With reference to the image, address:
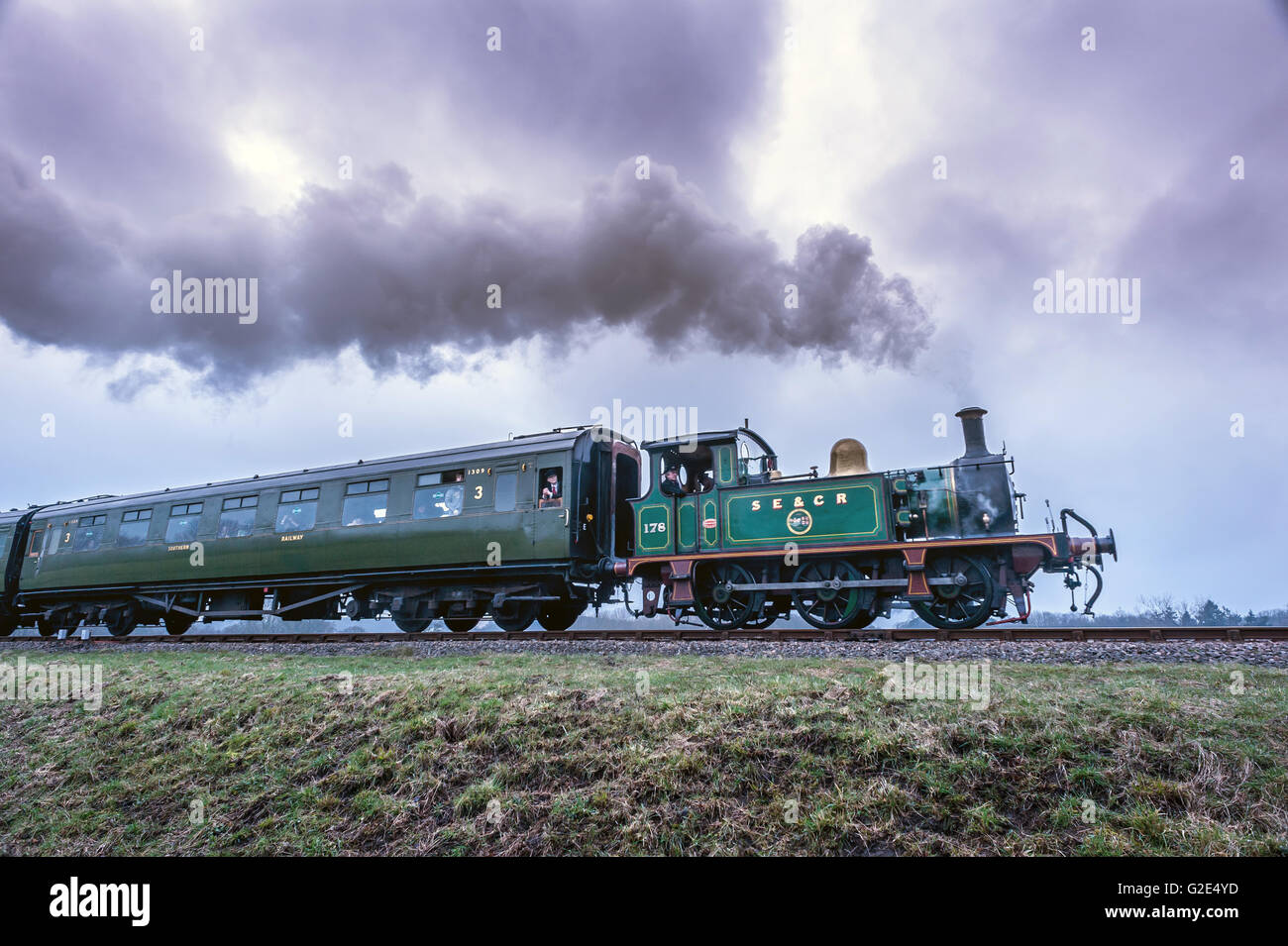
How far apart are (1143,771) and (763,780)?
2.04 metres

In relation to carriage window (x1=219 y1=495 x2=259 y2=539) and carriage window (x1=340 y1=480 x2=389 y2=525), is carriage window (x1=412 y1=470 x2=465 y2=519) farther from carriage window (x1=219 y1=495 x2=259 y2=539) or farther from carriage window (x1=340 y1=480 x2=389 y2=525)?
carriage window (x1=219 y1=495 x2=259 y2=539)

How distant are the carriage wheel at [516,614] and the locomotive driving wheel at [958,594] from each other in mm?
6381

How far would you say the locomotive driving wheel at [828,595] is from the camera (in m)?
9.73

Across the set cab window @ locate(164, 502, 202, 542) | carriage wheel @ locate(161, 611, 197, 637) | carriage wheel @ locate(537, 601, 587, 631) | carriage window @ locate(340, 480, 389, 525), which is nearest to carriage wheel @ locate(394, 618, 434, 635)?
carriage window @ locate(340, 480, 389, 525)

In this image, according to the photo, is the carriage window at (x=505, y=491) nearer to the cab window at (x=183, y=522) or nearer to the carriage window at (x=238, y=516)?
the carriage window at (x=238, y=516)

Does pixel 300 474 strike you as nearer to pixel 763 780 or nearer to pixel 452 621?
pixel 452 621

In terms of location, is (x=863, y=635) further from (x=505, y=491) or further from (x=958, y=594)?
(x=505, y=491)

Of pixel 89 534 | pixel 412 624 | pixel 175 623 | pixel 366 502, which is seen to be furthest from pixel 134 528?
pixel 412 624

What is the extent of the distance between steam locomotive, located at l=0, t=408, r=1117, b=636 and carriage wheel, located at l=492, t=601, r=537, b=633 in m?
0.04

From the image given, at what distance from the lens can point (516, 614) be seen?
38.5 ft

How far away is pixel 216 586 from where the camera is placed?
1390cm

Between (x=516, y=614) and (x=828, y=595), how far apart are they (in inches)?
215

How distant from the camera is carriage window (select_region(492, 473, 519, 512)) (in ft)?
37.2

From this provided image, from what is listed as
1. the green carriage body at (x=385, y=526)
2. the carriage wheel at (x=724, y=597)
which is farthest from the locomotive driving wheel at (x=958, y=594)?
the green carriage body at (x=385, y=526)
